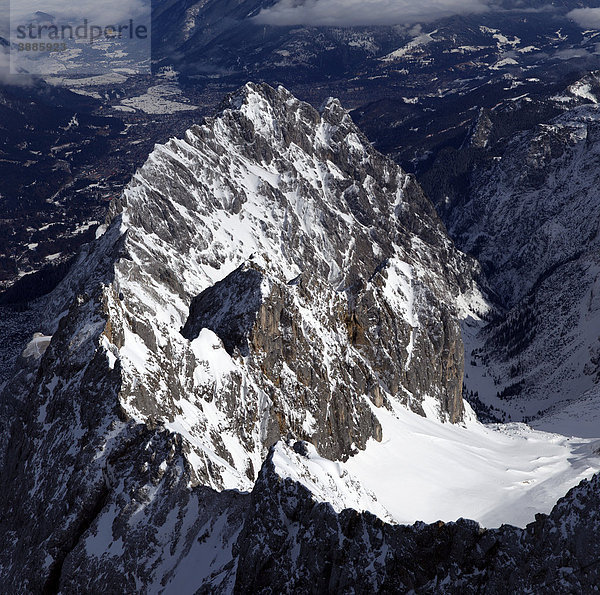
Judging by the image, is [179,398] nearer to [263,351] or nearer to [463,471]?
[263,351]

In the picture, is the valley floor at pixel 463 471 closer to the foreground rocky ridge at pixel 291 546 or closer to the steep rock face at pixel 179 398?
the steep rock face at pixel 179 398

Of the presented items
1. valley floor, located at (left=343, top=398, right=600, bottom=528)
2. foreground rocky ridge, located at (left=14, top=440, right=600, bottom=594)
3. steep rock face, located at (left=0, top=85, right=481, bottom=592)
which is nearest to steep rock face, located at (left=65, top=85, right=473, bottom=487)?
steep rock face, located at (left=0, top=85, right=481, bottom=592)

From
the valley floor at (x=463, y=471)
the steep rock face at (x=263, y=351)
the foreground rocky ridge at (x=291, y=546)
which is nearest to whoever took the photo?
the foreground rocky ridge at (x=291, y=546)

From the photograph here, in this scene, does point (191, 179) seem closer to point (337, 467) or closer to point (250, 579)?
point (337, 467)

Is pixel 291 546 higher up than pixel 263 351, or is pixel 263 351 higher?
pixel 291 546

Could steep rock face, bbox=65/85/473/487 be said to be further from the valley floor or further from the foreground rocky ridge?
the foreground rocky ridge

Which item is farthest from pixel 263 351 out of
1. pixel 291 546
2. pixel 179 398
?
pixel 291 546

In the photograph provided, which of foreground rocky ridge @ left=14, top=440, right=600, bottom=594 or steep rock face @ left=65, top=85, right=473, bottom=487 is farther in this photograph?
steep rock face @ left=65, top=85, right=473, bottom=487

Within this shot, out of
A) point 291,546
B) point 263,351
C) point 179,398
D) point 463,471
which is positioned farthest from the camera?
point 463,471

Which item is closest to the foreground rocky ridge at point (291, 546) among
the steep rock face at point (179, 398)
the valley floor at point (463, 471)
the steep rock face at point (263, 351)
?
the steep rock face at point (179, 398)

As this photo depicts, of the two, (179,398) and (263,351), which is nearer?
(179,398)

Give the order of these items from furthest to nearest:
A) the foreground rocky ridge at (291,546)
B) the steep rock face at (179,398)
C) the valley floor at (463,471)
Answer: the valley floor at (463,471) < the steep rock face at (179,398) < the foreground rocky ridge at (291,546)
